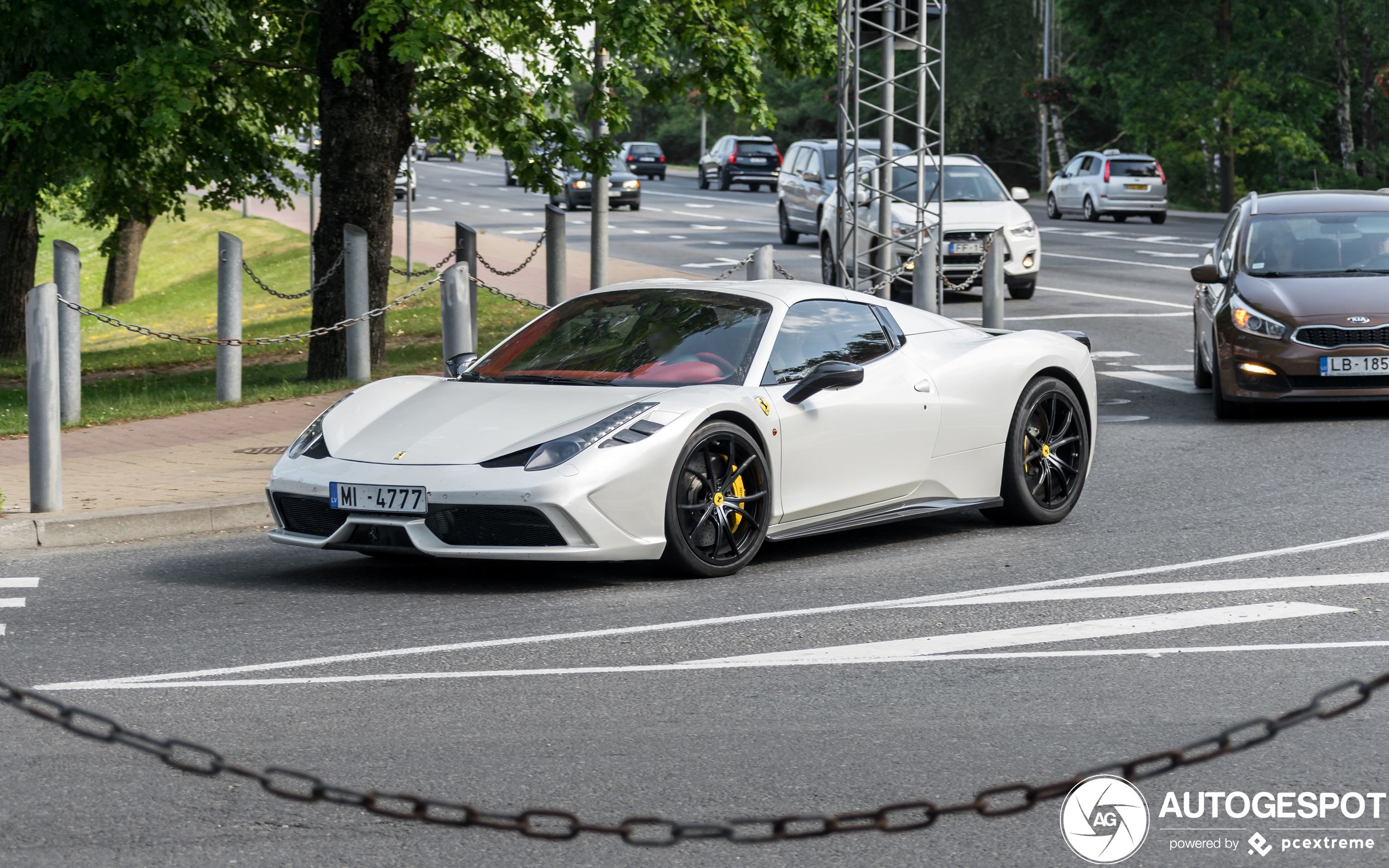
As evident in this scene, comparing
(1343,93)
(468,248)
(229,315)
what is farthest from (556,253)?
(1343,93)

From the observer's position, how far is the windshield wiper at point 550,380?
306 inches

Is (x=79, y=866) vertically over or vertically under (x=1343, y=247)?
under

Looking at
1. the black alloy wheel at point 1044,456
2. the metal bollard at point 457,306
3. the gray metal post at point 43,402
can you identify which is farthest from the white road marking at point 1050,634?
the metal bollard at point 457,306

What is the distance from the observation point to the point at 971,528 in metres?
8.91

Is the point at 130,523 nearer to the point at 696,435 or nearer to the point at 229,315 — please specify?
the point at 696,435

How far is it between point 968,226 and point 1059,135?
4315cm

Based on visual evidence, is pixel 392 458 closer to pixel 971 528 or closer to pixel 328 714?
pixel 328 714

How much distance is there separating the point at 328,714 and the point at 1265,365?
28.4ft

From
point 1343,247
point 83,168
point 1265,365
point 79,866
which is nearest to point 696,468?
point 79,866

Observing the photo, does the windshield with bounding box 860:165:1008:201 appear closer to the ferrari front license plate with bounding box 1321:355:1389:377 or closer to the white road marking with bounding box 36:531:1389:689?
the ferrari front license plate with bounding box 1321:355:1389:377

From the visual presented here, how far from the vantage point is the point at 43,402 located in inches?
359

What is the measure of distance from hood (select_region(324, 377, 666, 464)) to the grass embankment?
6.13m

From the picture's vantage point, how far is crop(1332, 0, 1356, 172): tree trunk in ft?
155

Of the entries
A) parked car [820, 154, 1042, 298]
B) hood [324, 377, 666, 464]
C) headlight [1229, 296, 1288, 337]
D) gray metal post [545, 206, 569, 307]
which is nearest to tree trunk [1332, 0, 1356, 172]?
parked car [820, 154, 1042, 298]
